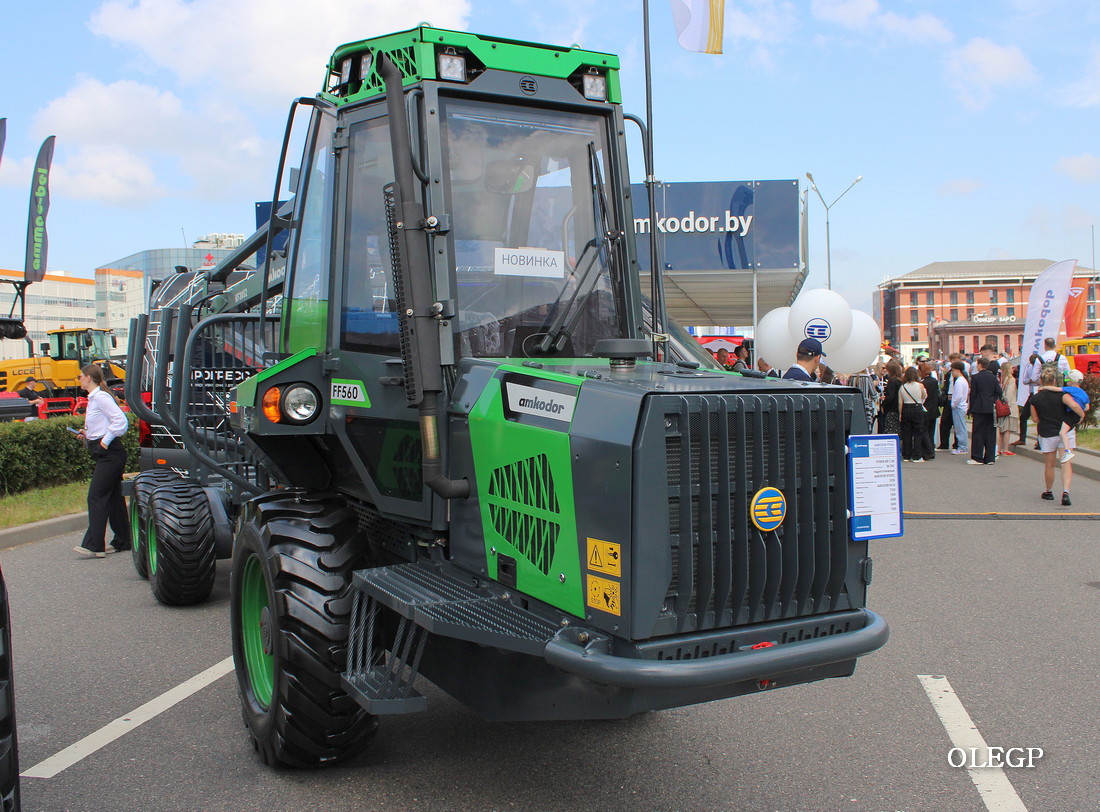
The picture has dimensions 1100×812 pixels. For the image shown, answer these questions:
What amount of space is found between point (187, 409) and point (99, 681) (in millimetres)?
1877

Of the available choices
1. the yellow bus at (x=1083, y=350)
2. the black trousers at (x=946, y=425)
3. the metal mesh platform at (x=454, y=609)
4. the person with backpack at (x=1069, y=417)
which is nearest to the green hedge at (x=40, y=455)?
the metal mesh platform at (x=454, y=609)

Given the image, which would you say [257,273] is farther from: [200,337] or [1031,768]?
[1031,768]

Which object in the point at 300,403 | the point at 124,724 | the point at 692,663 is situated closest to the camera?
the point at 692,663

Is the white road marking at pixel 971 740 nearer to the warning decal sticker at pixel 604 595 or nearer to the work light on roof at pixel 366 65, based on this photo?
the warning decal sticker at pixel 604 595

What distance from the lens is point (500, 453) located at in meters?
3.46

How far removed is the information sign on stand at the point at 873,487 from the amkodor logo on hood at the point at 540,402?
101 cm

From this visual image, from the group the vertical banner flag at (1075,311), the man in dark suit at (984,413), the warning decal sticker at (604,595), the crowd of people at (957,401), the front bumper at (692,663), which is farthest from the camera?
the vertical banner flag at (1075,311)

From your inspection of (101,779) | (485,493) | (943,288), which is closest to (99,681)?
(101,779)

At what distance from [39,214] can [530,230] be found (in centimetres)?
1544

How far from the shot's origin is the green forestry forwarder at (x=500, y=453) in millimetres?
3039

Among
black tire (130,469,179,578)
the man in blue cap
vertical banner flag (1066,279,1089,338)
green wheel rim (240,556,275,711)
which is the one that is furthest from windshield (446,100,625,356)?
vertical banner flag (1066,279,1089,338)

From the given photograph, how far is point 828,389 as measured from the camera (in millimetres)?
3357

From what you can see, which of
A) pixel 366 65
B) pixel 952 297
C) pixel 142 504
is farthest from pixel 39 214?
pixel 952 297

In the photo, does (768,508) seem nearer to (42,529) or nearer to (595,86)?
(595,86)
